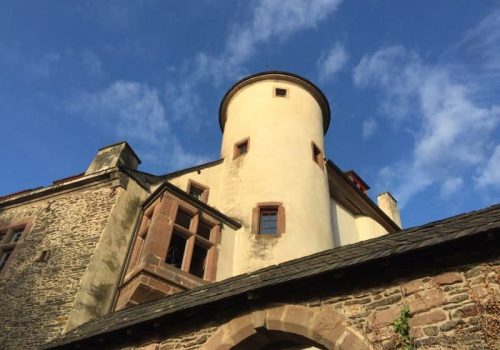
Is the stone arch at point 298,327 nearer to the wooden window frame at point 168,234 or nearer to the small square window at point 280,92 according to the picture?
the wooden window frame at point 168,234

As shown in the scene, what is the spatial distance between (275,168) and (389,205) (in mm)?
11734

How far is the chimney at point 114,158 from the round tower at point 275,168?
3302mm

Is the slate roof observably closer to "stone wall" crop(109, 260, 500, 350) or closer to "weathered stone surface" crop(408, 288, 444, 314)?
"stone wall" crop(109, 260, 500, 350)

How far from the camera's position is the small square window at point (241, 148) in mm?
17328

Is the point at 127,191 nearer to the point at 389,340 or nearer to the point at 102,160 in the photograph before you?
the point at 102,160

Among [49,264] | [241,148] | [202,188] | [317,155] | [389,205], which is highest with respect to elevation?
[389,205]

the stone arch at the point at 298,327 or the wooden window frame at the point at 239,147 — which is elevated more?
the wooden window frame at the point at 239,147

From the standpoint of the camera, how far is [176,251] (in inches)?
532

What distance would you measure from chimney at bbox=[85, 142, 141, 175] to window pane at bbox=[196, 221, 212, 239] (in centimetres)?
313

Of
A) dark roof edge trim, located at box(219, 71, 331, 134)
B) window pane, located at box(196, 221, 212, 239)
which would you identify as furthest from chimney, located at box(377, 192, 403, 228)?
window pane, located at box(196, 221, 212, 239)

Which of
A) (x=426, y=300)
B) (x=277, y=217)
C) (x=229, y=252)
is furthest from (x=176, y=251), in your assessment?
(x=426, y=300)

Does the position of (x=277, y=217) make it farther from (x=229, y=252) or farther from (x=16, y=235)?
(x=16, y=235)

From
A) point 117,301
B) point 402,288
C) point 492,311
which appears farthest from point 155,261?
point 492,311

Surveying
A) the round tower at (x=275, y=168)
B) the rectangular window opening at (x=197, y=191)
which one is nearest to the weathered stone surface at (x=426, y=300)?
the round tower at (x=275, y=168)
